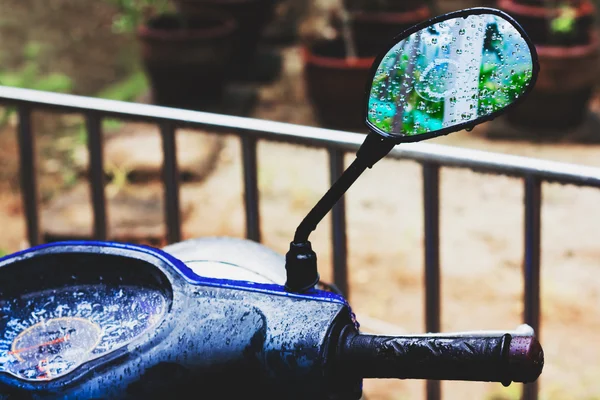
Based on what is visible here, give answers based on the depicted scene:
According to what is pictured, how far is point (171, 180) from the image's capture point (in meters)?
2.77

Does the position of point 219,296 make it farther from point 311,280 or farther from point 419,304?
point 419,304

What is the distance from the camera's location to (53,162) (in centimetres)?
675

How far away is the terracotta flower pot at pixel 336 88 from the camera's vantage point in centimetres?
722

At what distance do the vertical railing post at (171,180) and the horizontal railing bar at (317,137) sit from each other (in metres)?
0.05

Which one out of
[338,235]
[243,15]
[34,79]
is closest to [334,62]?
[243,15]

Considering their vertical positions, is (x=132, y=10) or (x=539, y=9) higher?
(x=132, y=10)

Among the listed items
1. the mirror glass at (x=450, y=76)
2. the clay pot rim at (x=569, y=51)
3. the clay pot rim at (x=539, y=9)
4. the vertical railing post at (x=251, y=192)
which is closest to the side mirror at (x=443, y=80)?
the mirror glass at (x=450, y=76)

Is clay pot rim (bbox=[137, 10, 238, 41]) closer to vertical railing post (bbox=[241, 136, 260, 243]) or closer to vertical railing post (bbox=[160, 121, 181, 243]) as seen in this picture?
vertical railing post (bbox=[160, 121, 181, 243])

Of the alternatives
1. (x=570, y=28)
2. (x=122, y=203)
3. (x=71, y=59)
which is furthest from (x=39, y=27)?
(x=570, y=28)

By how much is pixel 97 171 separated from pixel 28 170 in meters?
0.27

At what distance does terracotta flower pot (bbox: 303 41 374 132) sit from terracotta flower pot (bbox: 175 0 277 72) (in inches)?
39.8

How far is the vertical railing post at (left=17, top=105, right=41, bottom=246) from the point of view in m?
2.83

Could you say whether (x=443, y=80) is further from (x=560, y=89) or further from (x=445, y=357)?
(x=560, y=89)

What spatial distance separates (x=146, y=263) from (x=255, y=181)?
1.40 m
